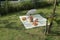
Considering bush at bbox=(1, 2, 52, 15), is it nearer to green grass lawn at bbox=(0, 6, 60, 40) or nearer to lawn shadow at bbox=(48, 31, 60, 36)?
green grass lawn at bbox=(0, 6, 60, 40)

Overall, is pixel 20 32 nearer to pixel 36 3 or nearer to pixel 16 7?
pixel 16 7

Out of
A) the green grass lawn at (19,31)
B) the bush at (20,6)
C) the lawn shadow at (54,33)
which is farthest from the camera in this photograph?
the bush at (20,6)

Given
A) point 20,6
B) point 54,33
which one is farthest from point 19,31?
point 20,6

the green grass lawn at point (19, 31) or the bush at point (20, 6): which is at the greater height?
the bush at point (20, 6)

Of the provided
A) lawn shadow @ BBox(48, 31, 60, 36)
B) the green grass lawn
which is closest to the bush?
the green grass lawn

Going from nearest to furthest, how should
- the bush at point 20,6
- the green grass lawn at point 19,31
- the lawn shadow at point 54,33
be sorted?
the green grass lawn at point 19,31, the lawn shadow at point 54,33, the bush at point 20,6

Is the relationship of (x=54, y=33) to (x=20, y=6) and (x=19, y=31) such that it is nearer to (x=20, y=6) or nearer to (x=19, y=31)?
(x=19, y=31)

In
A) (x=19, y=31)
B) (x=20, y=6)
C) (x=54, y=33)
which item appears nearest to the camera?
(x=54, y=33)

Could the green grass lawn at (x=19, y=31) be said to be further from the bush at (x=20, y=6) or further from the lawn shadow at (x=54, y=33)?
the bush at (x=20, y=6)

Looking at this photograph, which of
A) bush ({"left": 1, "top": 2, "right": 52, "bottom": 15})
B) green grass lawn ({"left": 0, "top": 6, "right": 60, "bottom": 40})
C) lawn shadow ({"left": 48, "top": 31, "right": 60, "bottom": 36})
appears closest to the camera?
green grass lawn ({"left": 0, "top": 6, "right": 60, "bottom": 40})

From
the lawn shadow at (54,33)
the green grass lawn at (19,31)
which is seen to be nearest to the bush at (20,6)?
the green grass lawn at (19,31)

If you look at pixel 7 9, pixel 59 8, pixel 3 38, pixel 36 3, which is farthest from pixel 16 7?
pixel 3 38

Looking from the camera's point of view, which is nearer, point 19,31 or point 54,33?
point 54,33

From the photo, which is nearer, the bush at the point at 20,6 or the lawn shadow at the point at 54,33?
the lawn shadow at the point at 54,33
